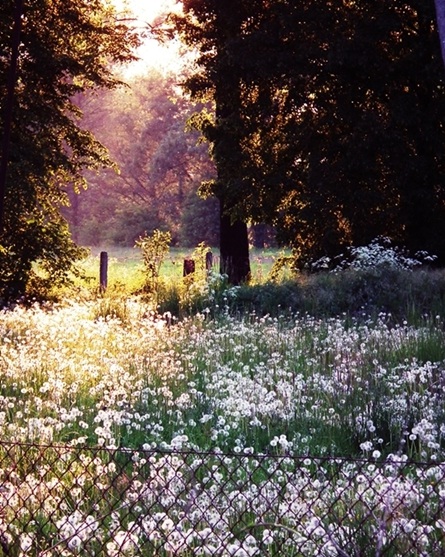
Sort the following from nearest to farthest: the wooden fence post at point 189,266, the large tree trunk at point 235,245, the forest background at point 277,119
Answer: the forest background at point 277,119, the large tree trunk at point 235,245, the wooden fence post at point 189,266

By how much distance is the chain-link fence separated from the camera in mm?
3990

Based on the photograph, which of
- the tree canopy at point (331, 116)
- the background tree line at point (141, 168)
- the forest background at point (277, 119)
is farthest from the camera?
the background tree line at point (141, 168)

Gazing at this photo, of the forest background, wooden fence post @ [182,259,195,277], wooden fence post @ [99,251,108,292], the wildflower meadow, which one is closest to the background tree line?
wooden fence post @ [99,251,108,292]

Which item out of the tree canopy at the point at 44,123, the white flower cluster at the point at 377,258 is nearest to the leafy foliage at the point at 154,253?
the tree canopy at the point at 44,123

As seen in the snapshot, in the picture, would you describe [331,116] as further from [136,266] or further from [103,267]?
[136,266]

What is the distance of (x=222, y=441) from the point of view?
6621mm

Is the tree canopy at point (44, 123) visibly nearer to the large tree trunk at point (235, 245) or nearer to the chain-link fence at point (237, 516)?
the large tree trunk at point (235, 245)

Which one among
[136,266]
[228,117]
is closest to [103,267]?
[228,117]

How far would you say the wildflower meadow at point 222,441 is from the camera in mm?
4227

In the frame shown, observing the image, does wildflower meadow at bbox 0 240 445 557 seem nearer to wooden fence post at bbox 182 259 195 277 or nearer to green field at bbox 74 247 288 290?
wooden fence post at bbox 182 259 195 277

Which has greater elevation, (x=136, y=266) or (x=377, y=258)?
(x=377, y=258)

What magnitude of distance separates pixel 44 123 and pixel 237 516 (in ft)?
47.6

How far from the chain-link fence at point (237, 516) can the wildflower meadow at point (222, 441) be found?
0.7 inches

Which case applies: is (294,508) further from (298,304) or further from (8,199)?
(8,199)
